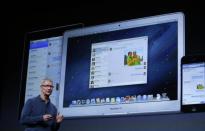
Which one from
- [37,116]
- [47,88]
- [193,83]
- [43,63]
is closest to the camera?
[193,83]

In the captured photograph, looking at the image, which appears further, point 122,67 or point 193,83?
point 122,67

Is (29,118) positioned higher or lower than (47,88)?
lower

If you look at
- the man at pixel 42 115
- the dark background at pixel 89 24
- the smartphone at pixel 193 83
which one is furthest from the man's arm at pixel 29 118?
the smartphone at pixel 193 83

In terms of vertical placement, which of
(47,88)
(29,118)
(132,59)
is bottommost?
(29,118)

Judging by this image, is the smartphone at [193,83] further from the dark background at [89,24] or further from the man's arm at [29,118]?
the man's arm at [29,118]

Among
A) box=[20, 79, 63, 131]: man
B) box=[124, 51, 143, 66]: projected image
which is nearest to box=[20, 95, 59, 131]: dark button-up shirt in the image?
box=[20, 79, 63, 131]: man

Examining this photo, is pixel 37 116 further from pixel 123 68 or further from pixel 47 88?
pixel 123 68

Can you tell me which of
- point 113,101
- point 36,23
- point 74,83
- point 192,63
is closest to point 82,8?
point 36,23

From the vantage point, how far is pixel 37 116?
1566 millimetres

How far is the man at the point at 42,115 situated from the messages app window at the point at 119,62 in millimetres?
172

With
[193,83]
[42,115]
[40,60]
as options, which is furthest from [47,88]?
→ [193,83]

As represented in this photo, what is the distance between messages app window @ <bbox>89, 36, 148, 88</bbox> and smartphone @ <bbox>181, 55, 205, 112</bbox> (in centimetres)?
15

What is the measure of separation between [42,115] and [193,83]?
1.82 feet

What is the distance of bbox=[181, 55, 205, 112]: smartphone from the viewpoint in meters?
1.40
